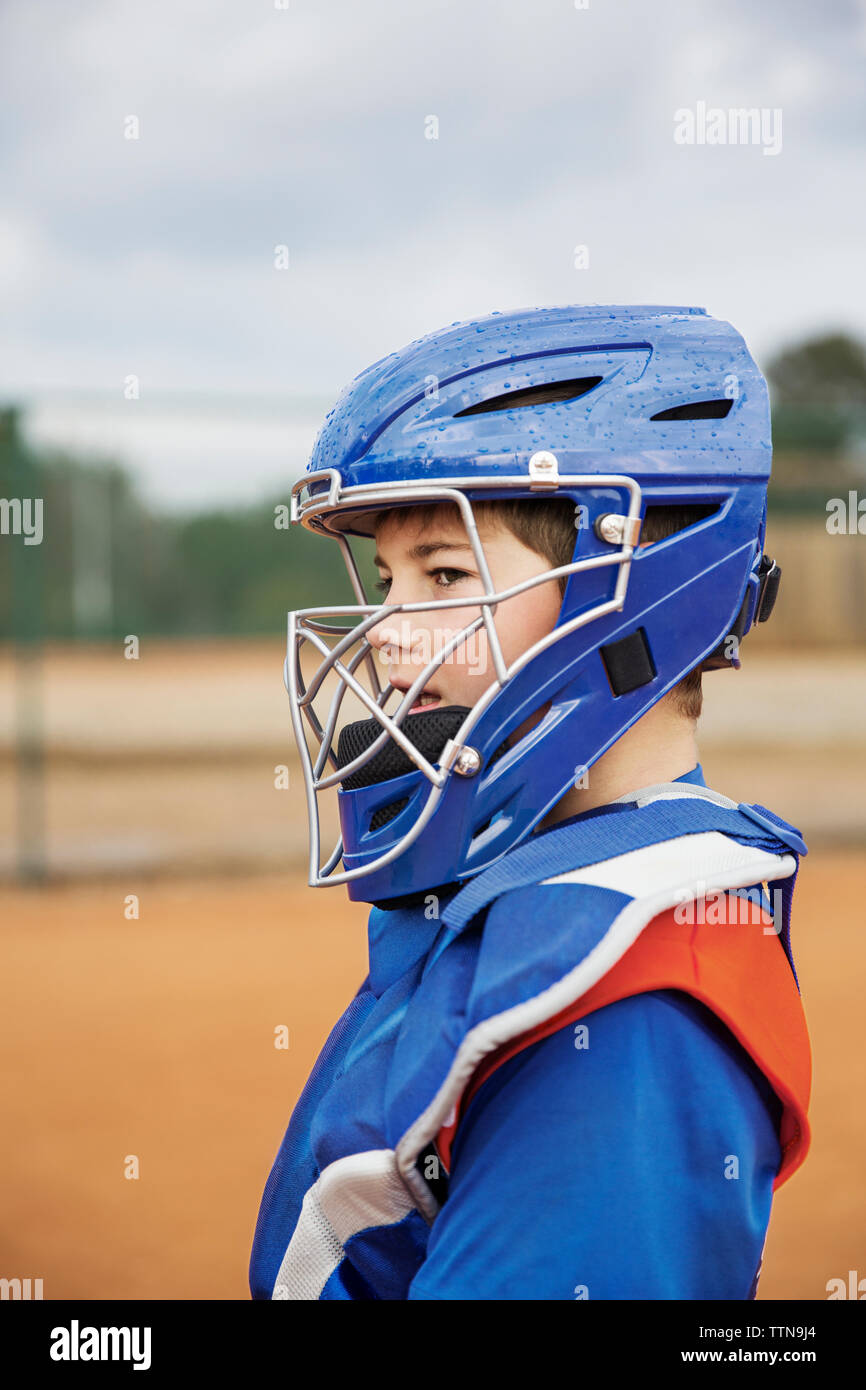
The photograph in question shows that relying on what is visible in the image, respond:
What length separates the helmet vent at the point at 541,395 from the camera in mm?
1646

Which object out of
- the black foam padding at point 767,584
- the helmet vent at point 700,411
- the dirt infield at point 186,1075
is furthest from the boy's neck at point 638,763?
the dirt infield at point 186,1075

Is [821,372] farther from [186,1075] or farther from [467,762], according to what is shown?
[467,762]

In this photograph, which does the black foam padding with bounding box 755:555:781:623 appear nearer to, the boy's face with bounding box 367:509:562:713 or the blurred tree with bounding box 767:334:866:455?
the boy's face with bounding box 367:509:562:713

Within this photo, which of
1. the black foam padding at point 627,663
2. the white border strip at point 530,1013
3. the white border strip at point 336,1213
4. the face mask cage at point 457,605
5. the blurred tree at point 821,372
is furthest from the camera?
the blurred tree at point 821,372

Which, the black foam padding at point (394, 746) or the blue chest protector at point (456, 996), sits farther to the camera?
the black foam padding at point (394, 746)

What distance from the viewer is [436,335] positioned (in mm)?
1740

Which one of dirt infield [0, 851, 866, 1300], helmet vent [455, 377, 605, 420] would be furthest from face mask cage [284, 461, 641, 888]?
dirt infield [0, 851, 866, 1300]

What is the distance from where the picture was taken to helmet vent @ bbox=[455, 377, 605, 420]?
5.40 feet

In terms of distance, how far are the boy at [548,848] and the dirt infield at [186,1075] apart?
321 cm

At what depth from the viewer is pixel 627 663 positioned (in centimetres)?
163

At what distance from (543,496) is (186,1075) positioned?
5.49m

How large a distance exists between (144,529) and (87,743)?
3.08 meters

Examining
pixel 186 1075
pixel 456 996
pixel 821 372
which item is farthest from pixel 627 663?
pixel 821 372

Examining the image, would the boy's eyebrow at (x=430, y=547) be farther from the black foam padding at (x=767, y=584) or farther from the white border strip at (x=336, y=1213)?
the white border strip at (x=336, y=1213)
